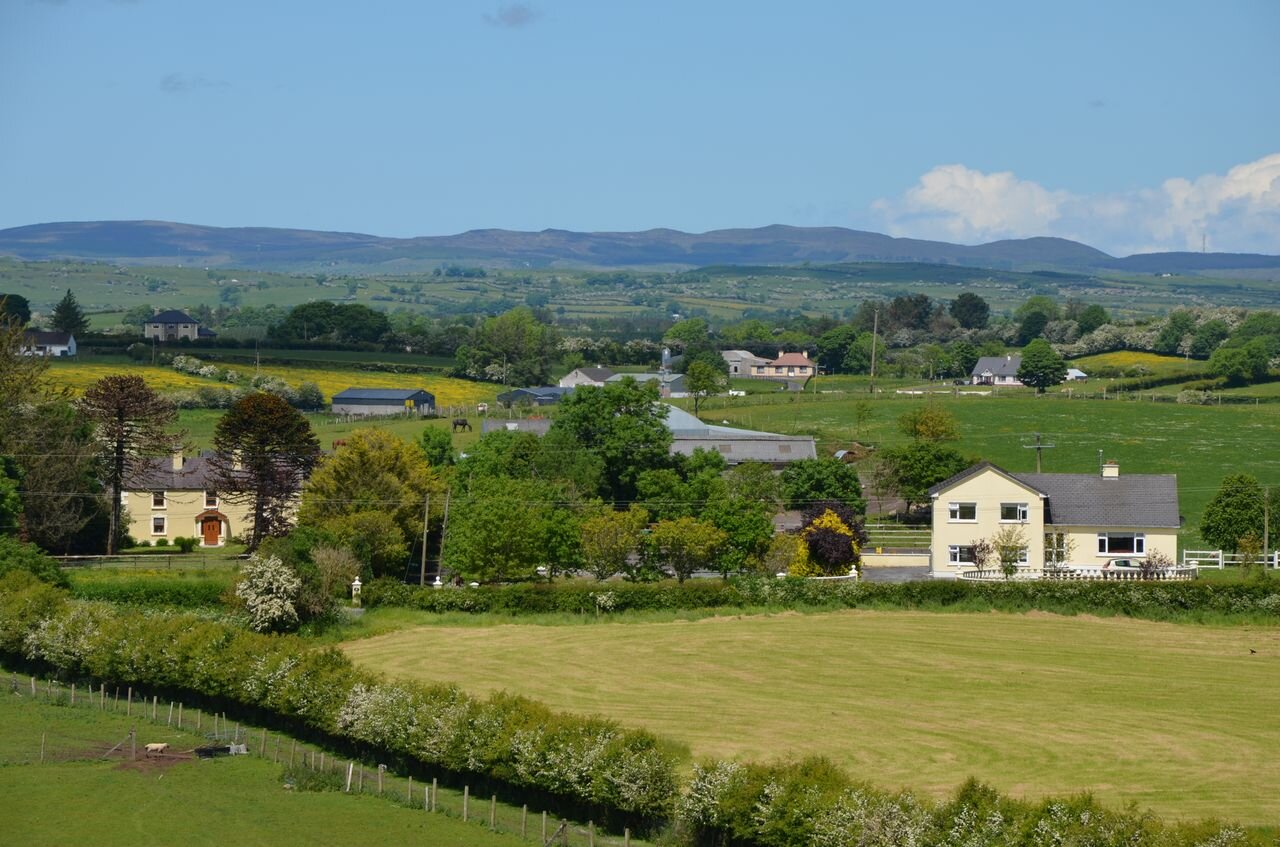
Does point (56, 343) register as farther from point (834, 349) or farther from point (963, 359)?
point (963, 359)

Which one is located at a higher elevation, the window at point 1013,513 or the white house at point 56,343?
the white house at point 56,343

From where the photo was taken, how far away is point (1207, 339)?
192250mm

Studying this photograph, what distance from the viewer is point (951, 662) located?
5141 cm

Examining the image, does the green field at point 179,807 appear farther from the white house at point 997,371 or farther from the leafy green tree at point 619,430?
the white house at point 997,371

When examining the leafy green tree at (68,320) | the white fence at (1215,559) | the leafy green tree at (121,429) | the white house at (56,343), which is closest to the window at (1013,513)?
the white fence at (1215,559)

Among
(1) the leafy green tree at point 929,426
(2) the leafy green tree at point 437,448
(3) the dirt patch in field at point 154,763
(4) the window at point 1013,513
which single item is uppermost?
(1) the leafy green tree at point 929,426

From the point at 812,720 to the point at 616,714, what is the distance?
197 inches

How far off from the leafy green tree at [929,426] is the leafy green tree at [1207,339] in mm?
90976

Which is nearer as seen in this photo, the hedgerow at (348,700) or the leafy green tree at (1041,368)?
the hedgerow at (348,700)

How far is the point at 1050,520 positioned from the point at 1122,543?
118 inches

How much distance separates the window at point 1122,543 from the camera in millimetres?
70875

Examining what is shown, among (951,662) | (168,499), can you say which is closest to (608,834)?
(951,662)

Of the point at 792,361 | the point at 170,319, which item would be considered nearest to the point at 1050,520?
the point at 792,361

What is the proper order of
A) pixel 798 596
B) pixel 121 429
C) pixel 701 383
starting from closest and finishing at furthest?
1. pixel 798 596
2. pixel 121 429
3. pixel 701 383
